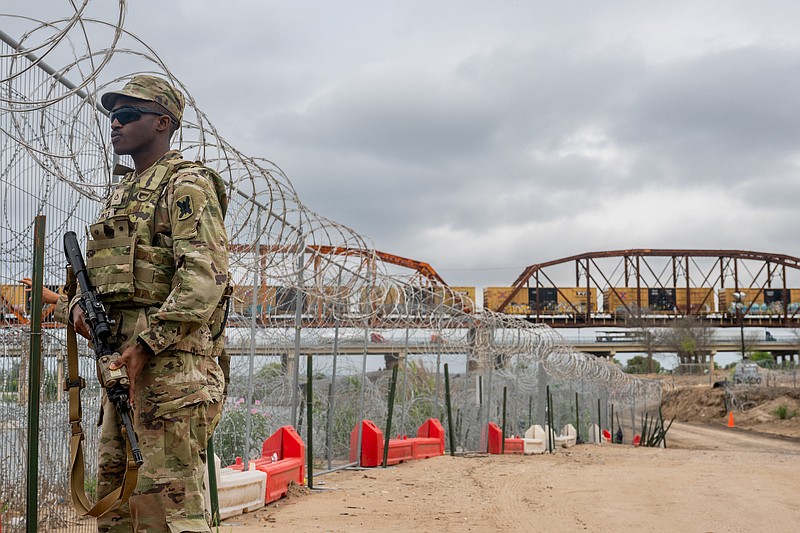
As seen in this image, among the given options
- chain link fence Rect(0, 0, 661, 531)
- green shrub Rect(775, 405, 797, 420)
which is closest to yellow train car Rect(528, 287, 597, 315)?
green shrub Rect(775, 405, 797, 420)

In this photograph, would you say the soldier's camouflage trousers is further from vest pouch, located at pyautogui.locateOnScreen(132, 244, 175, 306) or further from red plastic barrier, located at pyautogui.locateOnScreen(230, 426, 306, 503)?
red plastic barrier, located at pyautogui.locateOnScreen(230, 426, 306, 503)

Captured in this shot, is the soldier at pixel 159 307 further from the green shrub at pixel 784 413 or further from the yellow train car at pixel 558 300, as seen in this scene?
the yellow train car at pixel 558 300

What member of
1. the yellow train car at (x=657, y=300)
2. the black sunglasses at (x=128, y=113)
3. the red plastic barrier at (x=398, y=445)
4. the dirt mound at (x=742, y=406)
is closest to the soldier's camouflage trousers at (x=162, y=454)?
the black sunglasses at (x=128, y=113)

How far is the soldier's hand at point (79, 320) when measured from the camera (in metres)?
3.09

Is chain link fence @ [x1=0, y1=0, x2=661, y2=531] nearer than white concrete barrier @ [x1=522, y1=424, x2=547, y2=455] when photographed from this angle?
Yes

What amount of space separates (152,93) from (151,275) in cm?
69

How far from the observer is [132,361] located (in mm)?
2900

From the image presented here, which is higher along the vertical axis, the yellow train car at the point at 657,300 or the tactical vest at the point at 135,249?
the yellow train car at the point at 657,300

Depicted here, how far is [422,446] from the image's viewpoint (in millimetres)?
13609

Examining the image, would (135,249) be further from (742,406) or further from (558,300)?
(558,300)

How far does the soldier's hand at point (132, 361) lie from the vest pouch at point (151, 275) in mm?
264

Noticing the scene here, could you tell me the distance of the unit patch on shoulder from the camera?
10.3ft

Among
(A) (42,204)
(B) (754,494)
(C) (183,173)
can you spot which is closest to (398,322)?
(B) (754,494)

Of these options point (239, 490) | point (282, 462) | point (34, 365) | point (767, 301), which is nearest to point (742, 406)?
point (282, 462)
